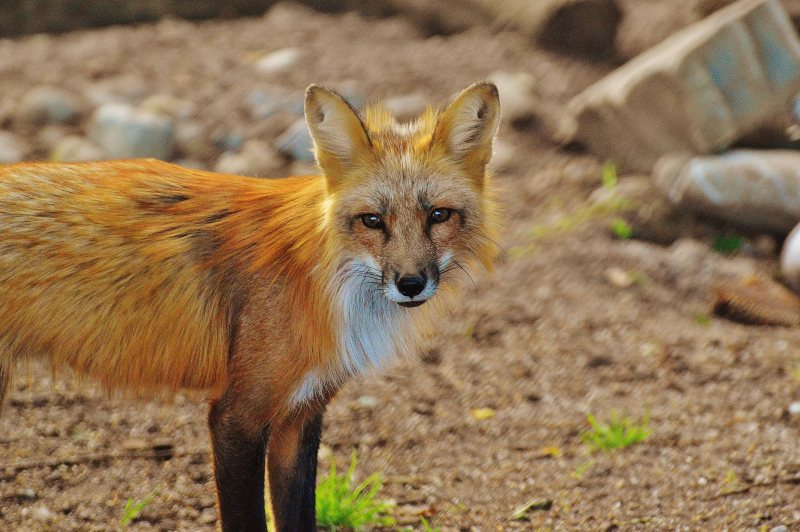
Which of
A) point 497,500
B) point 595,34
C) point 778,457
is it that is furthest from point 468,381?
point 595,34

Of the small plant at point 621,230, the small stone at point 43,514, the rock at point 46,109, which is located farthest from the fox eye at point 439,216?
the rock at point 46,109

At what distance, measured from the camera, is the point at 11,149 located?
7062 millimetres

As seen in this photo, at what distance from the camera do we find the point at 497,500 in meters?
4.39

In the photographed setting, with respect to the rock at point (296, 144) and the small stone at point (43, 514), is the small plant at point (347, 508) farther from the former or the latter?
the rock at point (296, 144)

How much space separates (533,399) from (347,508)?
1556 mm

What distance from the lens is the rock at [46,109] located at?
749cm

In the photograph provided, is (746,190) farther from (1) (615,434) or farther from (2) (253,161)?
(2) (253,161)

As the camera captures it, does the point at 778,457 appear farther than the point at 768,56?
No

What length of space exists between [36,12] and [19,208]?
6250mm

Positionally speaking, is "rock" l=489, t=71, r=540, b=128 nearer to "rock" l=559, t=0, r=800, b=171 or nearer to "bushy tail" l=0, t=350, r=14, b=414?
"rock" l=559, t=0, r=800, b=171

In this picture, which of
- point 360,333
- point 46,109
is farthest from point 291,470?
point 46,109

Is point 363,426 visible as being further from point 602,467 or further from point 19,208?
point 19,208

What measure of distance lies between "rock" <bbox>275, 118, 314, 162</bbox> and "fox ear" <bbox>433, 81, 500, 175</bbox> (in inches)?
150

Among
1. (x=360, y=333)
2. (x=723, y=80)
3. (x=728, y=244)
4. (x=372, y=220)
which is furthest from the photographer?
(x=723, y=80)
